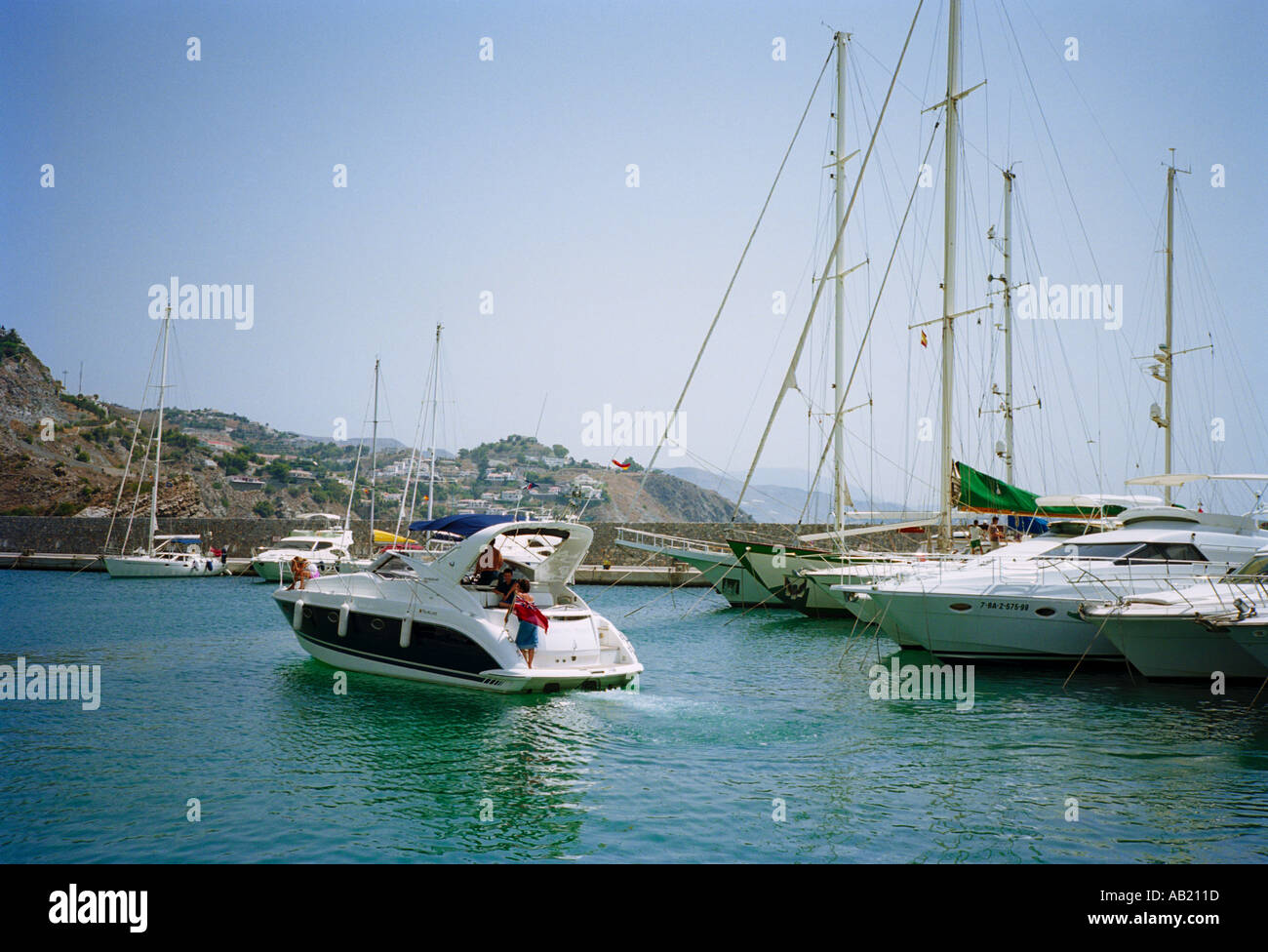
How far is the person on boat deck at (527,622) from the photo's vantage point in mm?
15719

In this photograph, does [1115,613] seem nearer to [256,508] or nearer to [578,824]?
[578,824]

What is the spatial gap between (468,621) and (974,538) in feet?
65.7

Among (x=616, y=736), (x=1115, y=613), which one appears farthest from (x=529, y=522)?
(x=1115, y=613)

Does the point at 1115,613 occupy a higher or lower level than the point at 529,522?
lower

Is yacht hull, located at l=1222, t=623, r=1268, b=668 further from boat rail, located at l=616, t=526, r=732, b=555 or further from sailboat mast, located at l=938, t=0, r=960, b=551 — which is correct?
boat rail, located at l=616, t=526, r=732, b=555

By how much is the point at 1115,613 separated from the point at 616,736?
9942 millimetres

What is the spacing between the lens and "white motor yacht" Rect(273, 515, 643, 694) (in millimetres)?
15875

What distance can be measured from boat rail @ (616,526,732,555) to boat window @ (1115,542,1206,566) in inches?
721

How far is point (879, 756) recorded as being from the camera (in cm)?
1308

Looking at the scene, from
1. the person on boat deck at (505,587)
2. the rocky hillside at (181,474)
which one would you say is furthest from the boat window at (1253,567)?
the rocky hillside at (181,474)

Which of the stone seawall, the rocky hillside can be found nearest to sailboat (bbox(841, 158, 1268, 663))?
the rocky hillside

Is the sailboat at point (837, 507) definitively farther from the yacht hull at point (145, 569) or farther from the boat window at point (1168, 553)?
the yacht hull at point (145, 569)
